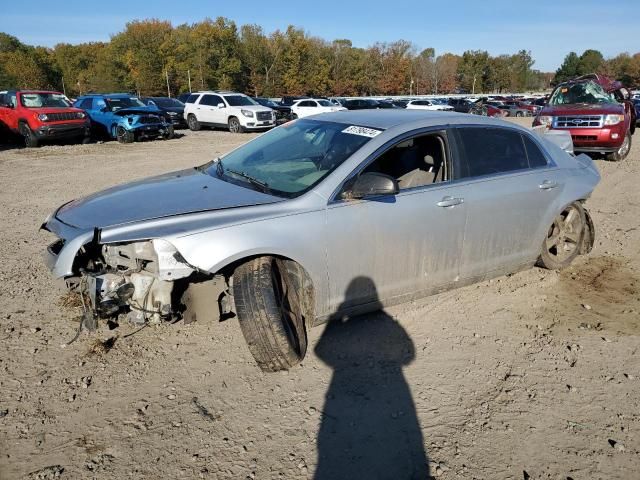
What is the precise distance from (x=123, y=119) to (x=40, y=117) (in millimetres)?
2710

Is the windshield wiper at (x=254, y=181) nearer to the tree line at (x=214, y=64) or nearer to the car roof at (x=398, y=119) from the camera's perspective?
the car roof at (x=398, y=119)

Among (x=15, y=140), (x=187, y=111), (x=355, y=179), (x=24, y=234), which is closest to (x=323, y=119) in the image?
(x=355, y=179)

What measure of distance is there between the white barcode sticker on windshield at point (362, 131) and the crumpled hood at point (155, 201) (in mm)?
908

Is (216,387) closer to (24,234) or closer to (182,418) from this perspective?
(182,418)

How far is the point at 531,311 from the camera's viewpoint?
4418mm

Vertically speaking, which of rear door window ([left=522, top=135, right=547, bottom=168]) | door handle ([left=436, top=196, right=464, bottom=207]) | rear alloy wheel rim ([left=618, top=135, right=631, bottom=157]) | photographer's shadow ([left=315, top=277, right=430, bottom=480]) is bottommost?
photographer's shadow ([left=315, top=277, right=430, bottom=480])

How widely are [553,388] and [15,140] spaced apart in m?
19.4

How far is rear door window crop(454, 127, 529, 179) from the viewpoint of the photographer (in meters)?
4.18

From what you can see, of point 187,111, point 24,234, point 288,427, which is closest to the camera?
point 288,427

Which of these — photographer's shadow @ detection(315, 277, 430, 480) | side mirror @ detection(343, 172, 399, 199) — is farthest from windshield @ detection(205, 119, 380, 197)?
photographer's shadow @ detection(315, 277, 430, 480)

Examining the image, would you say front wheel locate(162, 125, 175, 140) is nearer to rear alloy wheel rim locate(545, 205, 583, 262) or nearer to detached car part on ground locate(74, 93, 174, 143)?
detached car part on ground locate(74, 93, 174, 143)

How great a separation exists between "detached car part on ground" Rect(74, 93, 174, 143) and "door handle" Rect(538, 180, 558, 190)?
16.1m

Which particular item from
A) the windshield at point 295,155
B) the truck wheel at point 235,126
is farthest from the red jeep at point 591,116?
the truck wheel at point 235,126

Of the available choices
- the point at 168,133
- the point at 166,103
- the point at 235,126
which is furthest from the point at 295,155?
the point at 166,103
